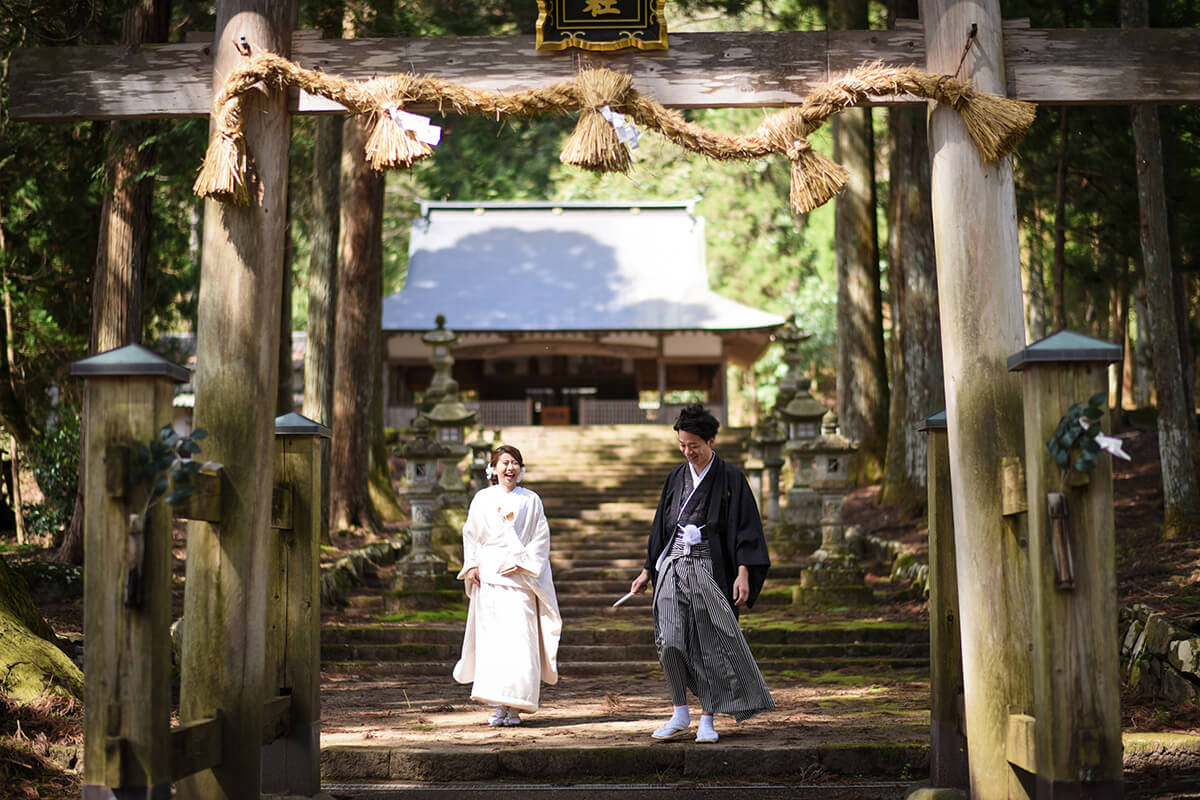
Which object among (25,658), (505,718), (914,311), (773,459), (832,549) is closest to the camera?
(25,658)

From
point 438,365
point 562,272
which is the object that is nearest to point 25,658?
point 438,365

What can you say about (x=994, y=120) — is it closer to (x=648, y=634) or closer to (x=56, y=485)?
(x=648, y=634)

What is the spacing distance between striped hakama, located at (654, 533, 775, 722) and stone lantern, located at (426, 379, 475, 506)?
7.23 meters

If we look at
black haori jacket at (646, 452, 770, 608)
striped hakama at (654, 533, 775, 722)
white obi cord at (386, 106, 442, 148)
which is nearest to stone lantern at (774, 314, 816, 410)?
black haori jacket at (646, 452, 770, 608)

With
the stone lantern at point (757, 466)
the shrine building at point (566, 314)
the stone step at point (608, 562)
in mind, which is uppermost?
the shrine building at point (566, 314)

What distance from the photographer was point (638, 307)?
26.8 metres

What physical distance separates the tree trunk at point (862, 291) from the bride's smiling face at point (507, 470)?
1227 cm

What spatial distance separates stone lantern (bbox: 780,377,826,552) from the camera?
13.2m

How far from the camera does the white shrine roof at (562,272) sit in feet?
86.0

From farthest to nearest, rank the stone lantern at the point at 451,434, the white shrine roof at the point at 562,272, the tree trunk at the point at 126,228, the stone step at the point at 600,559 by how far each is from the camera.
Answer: the white shrine roof at the point at 562,272
the stone step at the point at 600,559
the stone lantern at the point at 451,434
the tree trunk at the point at 126,228

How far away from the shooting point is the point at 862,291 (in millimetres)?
Answer: 18578

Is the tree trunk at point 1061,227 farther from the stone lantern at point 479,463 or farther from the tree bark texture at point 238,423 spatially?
the tree bark texture at point 238,423

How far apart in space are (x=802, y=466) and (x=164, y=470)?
1096cm

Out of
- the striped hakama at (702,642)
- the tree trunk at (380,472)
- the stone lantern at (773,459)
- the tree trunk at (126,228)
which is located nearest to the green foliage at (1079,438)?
the striped hakama at (702,642)
